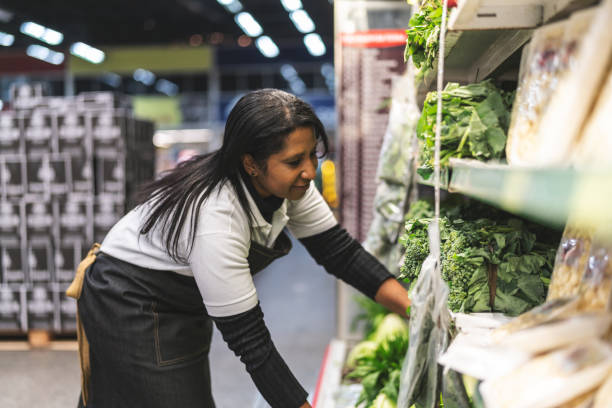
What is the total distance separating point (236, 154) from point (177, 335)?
0.60m

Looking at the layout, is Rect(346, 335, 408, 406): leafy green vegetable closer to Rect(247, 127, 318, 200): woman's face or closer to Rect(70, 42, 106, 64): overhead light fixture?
Rect(247, 127, 318, 200): woman's face

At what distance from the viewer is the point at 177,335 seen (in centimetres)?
166

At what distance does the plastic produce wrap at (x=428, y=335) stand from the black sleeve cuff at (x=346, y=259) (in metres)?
0.74

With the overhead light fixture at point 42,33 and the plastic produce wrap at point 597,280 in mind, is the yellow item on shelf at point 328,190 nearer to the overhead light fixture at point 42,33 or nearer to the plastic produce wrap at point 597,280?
the plastic produce wrap at point 597,280

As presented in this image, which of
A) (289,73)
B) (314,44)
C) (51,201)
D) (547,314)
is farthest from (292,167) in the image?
(289,73)

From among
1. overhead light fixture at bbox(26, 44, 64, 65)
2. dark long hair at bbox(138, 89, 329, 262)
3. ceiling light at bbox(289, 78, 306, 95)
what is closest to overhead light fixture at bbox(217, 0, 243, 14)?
overhead light fixture at bbox(26, 44, 64, 65)

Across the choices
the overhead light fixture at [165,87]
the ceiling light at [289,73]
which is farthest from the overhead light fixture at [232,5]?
the overhead light fixture at [165,87]

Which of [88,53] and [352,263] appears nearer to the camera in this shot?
[352,263]

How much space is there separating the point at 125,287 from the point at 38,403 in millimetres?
1983

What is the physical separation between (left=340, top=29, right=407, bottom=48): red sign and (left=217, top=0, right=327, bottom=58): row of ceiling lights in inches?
294

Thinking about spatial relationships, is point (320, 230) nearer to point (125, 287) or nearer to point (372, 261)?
point (372, 261)

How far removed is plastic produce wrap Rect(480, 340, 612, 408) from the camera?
682 mm

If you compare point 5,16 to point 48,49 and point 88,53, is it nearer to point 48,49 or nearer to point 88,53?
point 48,49

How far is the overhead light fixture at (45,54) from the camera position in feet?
43.8
